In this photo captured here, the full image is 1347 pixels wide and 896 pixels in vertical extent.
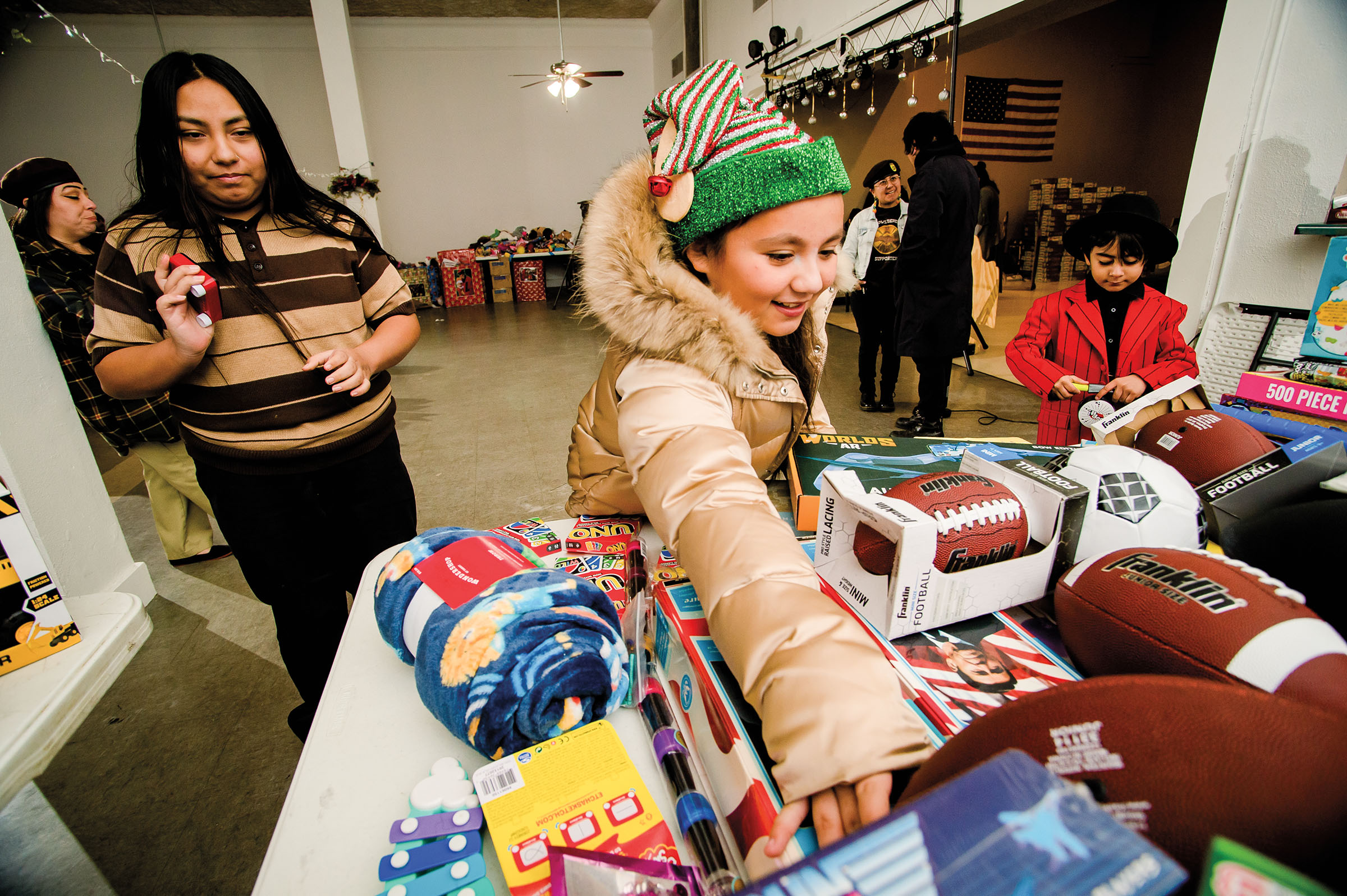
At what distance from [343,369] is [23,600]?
0.66 meters

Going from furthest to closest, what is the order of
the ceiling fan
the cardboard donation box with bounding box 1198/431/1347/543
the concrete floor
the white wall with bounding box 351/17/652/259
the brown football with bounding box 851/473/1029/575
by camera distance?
the white wall with bounding box 351/17/652/259 < the ceiling fan < the concrete floor < the cardboard donation box with bounding box 1198/431/1347/543 < the brown football with bounding box 851/473/1029/575

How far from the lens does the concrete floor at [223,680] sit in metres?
1.43

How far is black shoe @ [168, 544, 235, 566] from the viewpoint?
268 centimetres

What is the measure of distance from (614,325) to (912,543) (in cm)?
54

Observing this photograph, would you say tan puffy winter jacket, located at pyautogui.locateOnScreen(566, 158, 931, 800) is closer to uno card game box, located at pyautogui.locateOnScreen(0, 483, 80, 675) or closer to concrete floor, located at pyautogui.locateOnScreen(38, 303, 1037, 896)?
concrete floor, located at pyautogui.locateOnScreen(38, 303, 1037, 896)

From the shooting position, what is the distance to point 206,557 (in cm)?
271

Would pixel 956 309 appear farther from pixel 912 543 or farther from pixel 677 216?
pixel 912 543

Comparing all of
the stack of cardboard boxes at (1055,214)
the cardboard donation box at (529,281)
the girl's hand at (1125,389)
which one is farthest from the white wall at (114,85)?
the stack of cardboard boxes at (1055,214)

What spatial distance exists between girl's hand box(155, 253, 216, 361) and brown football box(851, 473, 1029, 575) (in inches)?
47.2

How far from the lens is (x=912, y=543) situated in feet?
2.30

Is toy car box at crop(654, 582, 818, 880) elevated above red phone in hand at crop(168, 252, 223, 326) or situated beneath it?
situated beneath

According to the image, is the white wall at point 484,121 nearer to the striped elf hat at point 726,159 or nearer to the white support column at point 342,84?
the white support column at point 342,84

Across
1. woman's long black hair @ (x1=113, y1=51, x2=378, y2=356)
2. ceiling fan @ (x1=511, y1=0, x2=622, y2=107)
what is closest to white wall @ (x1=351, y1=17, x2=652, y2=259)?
ceiling fan @ (x1=511, y1=0, x2=622, y2=107)

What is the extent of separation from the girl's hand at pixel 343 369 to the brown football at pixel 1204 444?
58.4 inches
